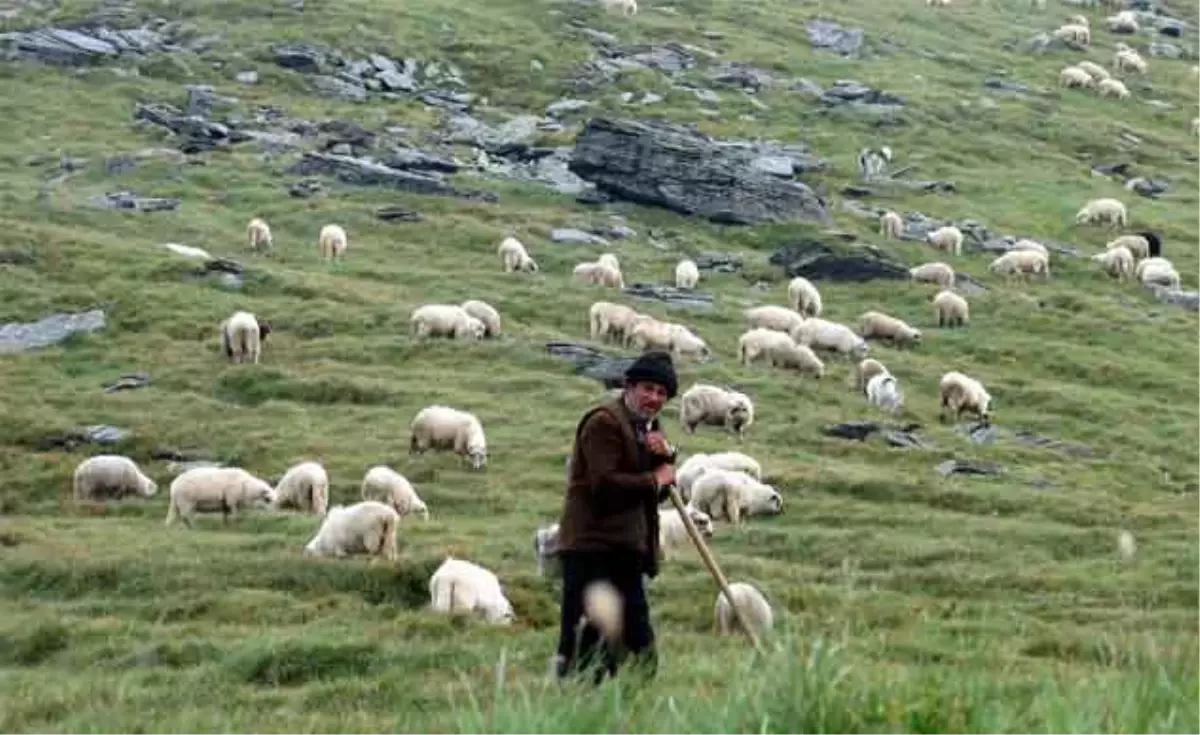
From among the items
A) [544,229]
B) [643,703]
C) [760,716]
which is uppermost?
[760,716]

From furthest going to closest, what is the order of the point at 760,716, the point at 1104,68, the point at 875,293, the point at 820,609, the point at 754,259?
1. the point at 1104,68
2. the point at 754,259
3. the point at 875,293
4. the point at 820,609
5. the point at 760,716

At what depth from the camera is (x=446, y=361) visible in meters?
34.9

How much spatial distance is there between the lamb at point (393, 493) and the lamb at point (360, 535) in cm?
378

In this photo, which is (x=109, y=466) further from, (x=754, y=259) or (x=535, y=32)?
(x=535, y=32)

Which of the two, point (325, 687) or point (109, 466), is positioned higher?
point (325, 687)

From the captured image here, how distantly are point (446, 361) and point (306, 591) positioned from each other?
16736 mm

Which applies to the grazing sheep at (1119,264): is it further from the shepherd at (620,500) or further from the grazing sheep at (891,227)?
the shepherd at (620,500)

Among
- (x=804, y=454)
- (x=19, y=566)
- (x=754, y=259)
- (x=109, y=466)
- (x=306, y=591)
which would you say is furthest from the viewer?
(x=754, y=259)

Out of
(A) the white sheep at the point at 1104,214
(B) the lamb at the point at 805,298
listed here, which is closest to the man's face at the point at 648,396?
(B) the lamb at the point at 805,298

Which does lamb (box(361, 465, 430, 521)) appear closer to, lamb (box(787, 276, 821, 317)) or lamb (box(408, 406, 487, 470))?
lamb (box(408, 406, 487, 470))

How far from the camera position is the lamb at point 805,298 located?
41938 mm

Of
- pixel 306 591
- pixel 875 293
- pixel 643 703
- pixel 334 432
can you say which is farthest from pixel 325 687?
pixel 875 293

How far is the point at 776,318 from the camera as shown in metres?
39.0

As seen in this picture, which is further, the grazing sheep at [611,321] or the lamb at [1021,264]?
the lamb at [1021,264]
